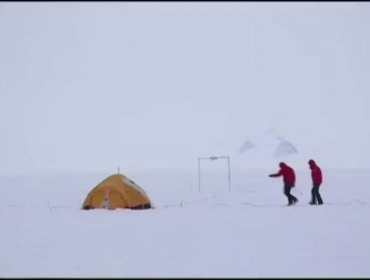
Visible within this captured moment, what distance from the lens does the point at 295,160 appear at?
83.9 m

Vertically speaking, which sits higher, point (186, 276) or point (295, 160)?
point (295, 160)

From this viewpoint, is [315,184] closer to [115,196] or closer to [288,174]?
[288,174]

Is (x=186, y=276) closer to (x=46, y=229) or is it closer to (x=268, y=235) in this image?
(x=268, y=235)

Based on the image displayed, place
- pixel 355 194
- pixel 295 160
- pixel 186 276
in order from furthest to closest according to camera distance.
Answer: pixel 295 160
pixel 355 194
pixel 186 276

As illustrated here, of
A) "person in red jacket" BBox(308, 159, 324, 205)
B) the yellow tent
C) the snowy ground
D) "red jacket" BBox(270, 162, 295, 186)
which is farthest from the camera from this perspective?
"person in red jacket" BBox(308, 159, 324, 205)

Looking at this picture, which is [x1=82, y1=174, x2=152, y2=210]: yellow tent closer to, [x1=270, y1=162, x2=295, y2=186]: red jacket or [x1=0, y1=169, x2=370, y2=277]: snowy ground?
[x1=0, y1=169, x2=370, y2=277]: snowy ground

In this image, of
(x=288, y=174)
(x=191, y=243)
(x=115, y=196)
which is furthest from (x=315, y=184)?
(x=191, y=243)

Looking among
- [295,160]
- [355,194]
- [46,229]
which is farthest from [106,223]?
[295,160]

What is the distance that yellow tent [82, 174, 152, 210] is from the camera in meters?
18.3

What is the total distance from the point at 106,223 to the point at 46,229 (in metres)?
1.70

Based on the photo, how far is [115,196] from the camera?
1841 cm

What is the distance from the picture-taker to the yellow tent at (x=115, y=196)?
60.1 ft

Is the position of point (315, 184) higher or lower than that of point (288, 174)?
lower

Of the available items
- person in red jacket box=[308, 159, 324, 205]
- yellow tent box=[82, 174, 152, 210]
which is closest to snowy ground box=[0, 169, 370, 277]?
yellow tent box=[82, 174, 152, 210]
